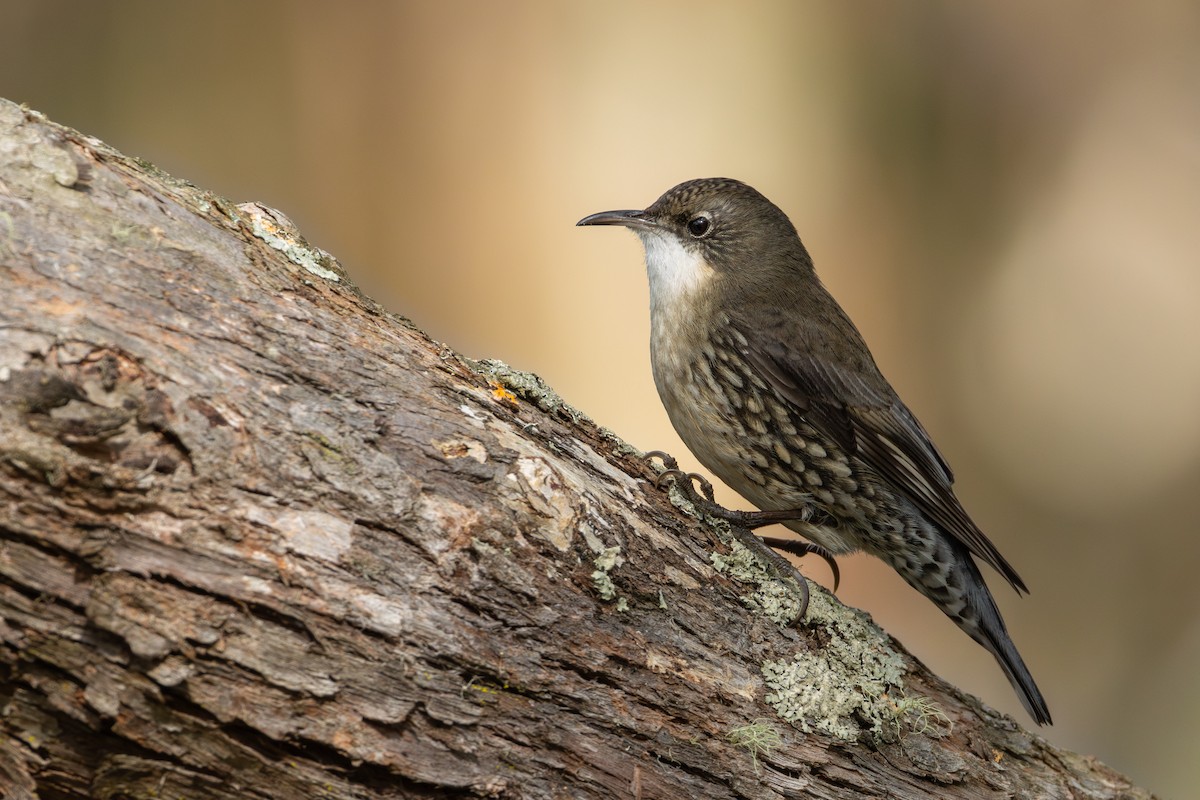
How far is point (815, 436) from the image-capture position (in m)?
3.19

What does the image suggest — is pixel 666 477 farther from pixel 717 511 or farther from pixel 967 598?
pixel 967 598

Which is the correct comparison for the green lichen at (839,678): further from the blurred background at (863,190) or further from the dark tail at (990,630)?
the blurred background at (863,190)

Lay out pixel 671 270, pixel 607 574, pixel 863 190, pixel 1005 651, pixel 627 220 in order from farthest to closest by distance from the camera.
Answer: pixel 863 190, pixel 627 220, pixel 671 270, pixel 1005 651, pixel 607 574

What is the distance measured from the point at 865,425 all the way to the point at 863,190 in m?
3.78

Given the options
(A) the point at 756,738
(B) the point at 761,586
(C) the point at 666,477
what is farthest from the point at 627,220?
(A) the point at 756,738

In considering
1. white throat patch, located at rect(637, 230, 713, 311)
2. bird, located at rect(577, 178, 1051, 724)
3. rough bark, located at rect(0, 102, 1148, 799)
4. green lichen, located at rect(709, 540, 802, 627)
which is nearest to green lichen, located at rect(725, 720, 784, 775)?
rough bark, located at rect(0, 102, 1148, 799)

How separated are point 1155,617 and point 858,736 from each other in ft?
17.0

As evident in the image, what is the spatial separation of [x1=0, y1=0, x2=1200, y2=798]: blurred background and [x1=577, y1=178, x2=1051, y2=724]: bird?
232 centimetres

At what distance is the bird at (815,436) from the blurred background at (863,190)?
232 cm

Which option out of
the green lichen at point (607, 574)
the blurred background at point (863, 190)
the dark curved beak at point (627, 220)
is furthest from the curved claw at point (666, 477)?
the blurred background at point (863, 190)

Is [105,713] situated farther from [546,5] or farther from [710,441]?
[546,5]

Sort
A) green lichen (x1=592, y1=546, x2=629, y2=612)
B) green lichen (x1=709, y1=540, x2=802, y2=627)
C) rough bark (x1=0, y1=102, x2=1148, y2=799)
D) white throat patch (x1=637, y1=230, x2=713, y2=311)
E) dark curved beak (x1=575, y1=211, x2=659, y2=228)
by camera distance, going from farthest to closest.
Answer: dark curved beak (x1=575, y1=211, x2=659, y2=228)
white throat patch (x1=637, y1=230, x2=713, y2=311)
green lichen (x1=709, y1=540, x2=802, y2=627)
green lichen (x1=592, y1=546, x2=629, y2=612)
rough bark (x1=0, y1=102, x2=1148, y2=799)

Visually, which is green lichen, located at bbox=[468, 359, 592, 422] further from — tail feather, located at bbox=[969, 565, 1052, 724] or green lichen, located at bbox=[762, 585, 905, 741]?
tail feather, located at bbox=[969, 565, 1052, 724]

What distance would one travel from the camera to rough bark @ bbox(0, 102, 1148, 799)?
174cm
